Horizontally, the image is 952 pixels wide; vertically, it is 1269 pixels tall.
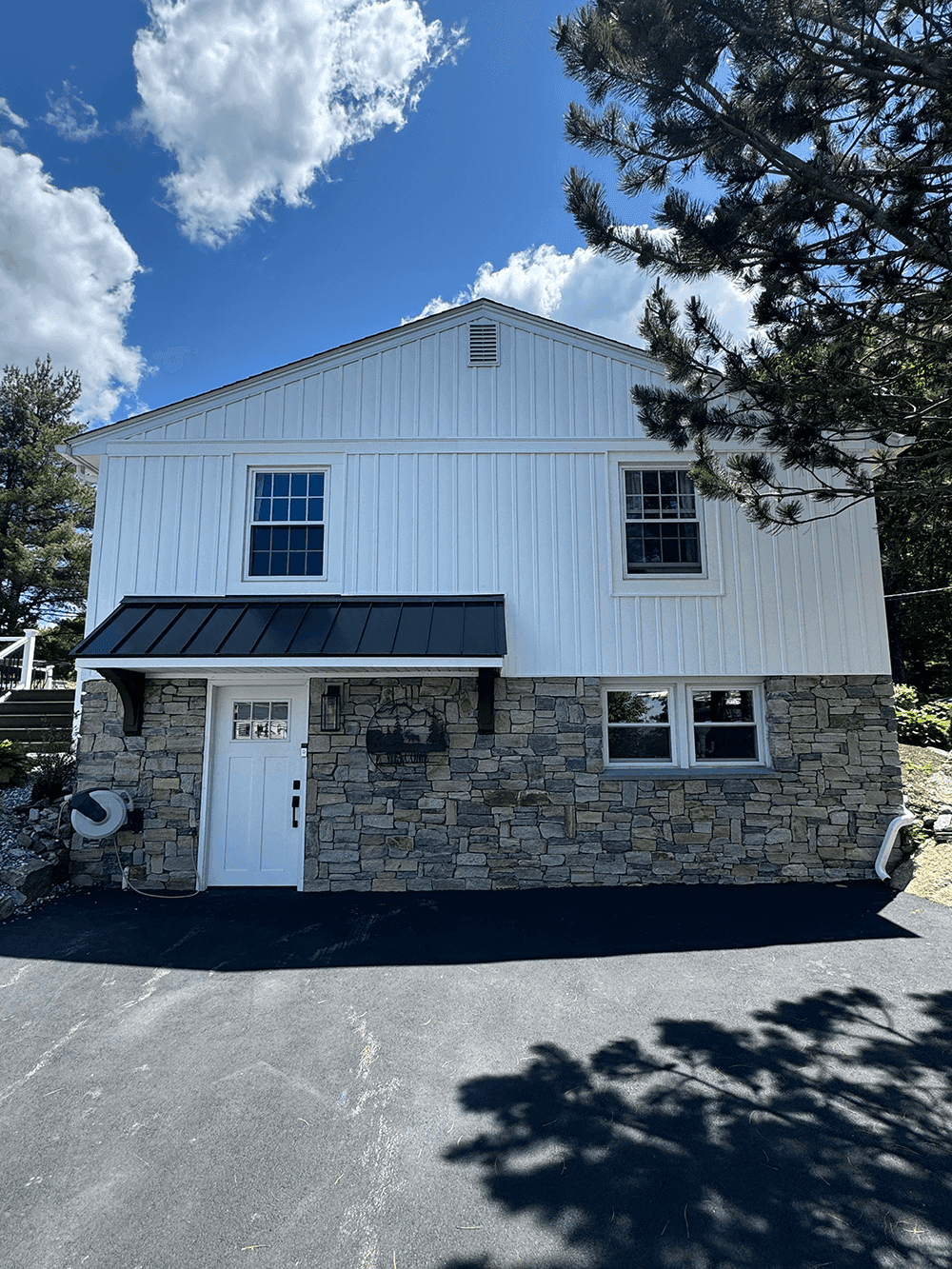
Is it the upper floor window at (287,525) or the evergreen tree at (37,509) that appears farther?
the evergreen tree at (37,509)

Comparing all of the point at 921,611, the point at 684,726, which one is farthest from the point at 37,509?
the point at 921,611

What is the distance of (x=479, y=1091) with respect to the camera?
366 centimetres

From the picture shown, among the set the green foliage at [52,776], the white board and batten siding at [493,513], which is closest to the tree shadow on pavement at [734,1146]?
the white board and batten siding at [493,513]

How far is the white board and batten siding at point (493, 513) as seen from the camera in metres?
7.61

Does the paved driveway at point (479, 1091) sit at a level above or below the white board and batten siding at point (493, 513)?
below

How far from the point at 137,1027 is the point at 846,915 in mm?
6171

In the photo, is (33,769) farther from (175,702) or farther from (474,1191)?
(474,1191)

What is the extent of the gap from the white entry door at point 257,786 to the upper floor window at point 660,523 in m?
4.31

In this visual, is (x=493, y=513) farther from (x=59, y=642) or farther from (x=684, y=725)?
(x=59, y=642)

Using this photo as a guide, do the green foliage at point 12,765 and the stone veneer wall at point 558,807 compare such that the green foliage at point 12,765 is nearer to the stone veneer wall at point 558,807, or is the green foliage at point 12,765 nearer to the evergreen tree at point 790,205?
the stone veneer wall at point 558,807

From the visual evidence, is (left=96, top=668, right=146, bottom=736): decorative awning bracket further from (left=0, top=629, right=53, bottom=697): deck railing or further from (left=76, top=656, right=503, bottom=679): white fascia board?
(left=0, top=629, right=53, bottom=697): deck railing

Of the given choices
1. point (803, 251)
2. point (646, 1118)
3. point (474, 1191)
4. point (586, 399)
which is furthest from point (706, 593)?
point (474, 1191)

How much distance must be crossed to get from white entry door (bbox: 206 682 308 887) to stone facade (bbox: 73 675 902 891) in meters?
0.21

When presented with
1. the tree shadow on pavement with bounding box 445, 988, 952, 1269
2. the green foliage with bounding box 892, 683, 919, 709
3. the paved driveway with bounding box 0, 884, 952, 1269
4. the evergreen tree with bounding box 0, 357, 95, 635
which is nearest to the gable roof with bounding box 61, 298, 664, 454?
the paved driveway with bounding box 0, 884, 952, 1269
